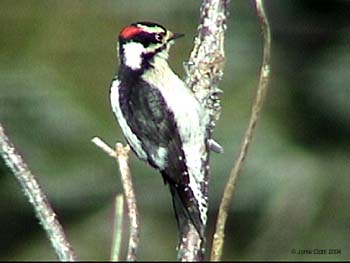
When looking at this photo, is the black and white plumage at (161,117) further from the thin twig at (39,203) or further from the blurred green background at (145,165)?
the blurred green background at (145,165)

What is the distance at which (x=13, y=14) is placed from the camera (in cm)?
640

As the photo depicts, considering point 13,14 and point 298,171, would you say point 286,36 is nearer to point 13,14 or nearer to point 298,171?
point 298,171

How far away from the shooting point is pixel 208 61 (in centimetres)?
304

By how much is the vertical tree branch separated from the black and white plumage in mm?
23

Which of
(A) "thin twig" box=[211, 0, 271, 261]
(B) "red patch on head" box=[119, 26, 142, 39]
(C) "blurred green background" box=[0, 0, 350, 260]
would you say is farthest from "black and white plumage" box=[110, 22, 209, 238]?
(C) "blurred green background" box=[0, 0, 350, 260]

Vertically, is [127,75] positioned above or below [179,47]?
above

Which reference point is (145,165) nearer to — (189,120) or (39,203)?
(189,120)

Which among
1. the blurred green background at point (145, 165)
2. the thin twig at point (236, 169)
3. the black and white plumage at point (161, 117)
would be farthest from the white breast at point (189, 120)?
the blurred green background at point (145, 165)

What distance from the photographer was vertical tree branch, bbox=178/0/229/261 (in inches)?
120

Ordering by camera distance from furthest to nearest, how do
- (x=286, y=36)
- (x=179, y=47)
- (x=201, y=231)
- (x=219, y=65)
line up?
1. (x=286, y=36)
2. (x=179, y=47)
3. (x=219, y=65)
4. (x=201, y=231)

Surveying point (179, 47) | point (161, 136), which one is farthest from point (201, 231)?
point (179, 47)

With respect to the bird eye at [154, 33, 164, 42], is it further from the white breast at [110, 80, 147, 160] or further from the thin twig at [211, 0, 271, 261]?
the thin twig at [211, 0, 271, 261]

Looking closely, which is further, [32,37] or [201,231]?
[32,37]

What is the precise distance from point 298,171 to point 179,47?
29.1 inches
